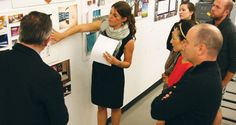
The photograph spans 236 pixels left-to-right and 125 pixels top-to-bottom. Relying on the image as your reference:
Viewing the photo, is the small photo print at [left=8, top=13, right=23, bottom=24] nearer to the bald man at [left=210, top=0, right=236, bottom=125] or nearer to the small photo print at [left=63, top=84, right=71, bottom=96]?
the small photo print at [left=63, top=84, right=71, bottom=96]

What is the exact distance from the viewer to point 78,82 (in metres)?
2.55

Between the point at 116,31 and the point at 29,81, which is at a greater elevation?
the point at 116,31

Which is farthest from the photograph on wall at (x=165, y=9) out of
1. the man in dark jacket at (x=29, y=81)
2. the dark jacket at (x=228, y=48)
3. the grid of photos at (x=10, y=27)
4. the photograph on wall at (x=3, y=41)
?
the man in dark jacket at (x=29, y=81)

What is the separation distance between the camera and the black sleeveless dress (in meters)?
2.46

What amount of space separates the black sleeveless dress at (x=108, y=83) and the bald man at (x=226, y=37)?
93 cm

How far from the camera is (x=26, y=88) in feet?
4.30

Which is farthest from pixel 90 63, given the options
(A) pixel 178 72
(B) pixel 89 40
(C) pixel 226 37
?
(C) pixel 226 37

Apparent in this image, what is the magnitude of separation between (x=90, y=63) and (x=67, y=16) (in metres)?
0.60

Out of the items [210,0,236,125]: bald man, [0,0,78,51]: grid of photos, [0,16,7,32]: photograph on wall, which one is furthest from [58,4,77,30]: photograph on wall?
[210,0,236,125]: bald man

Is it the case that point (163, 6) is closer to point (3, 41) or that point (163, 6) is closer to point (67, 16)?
point (67, 16)

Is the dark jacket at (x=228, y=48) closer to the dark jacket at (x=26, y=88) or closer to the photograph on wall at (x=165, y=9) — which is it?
the photograph on wall at (x=165, y=9)

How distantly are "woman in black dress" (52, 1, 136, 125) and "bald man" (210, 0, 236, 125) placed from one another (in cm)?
89

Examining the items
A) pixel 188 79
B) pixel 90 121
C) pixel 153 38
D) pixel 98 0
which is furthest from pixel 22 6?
pixel 153 38

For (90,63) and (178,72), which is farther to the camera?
(90,63)
